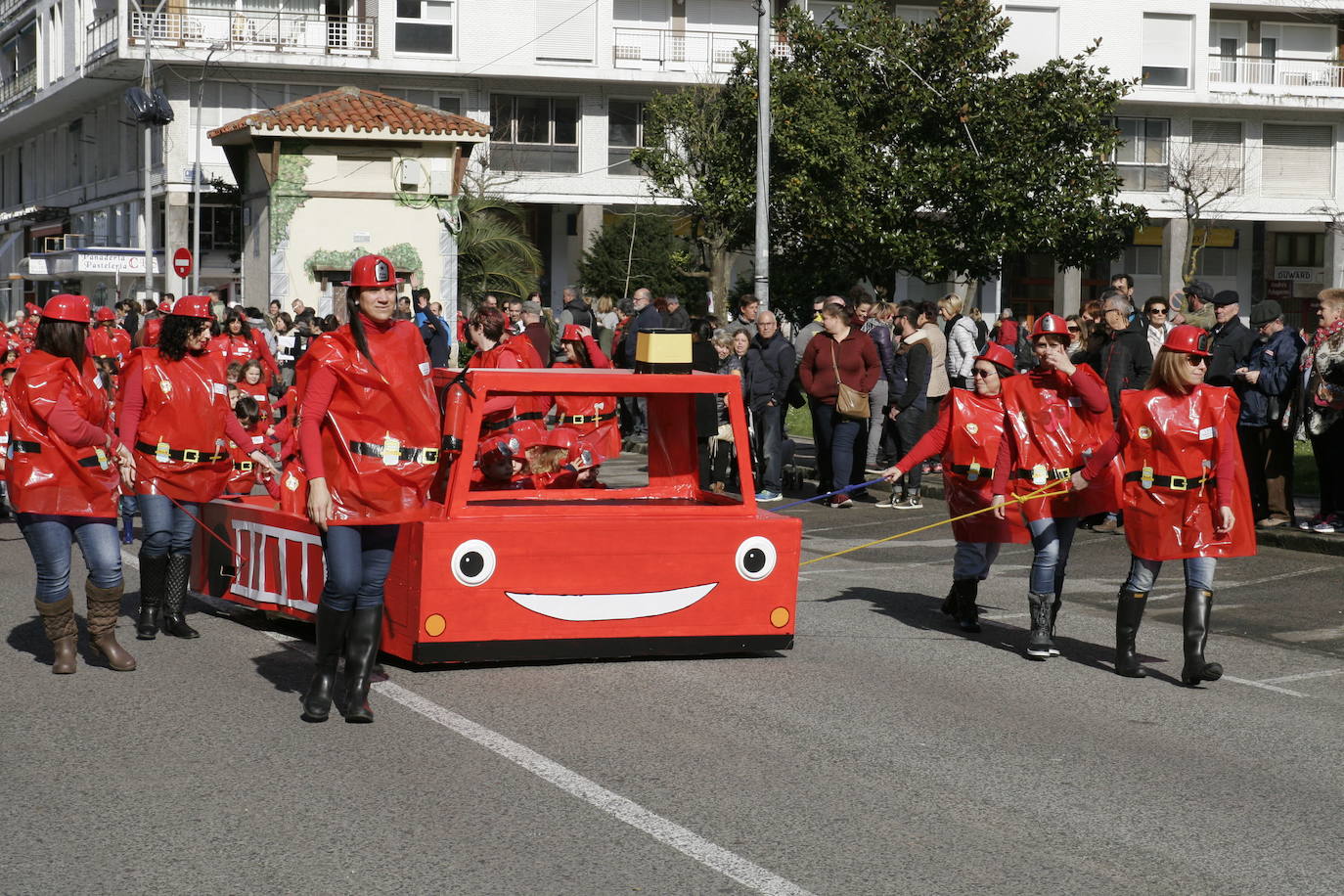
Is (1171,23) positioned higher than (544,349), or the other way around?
(1171,23)

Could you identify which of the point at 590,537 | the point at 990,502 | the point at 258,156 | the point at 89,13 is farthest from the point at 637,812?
the point at 89,13

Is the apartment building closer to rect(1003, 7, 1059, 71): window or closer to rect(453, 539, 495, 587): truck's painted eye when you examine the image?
rect(1003, 7, 1059, 71): window

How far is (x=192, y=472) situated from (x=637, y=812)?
4.66 meters

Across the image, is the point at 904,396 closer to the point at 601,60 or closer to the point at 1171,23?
the point at 601,60

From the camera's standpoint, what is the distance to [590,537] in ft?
27.1

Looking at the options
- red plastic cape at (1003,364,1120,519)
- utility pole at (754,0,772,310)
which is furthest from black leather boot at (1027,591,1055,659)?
utility pole at (754,0,772,310)

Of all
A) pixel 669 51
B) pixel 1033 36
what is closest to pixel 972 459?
pixel 669 51

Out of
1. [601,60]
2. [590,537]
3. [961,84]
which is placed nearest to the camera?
[590,537]

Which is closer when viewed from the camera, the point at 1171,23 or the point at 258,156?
the point at 258,156

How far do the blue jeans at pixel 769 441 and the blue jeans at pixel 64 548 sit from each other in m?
9.90

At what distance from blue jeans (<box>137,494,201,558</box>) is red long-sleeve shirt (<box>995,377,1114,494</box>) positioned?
15.0ft

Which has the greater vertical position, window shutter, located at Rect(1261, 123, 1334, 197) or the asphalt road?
window shutter, located at Rect(1261, 123, 1334, 197)

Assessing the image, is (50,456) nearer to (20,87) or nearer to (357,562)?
(357,562)

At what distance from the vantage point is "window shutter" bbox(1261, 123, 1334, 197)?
5381 centimetres
